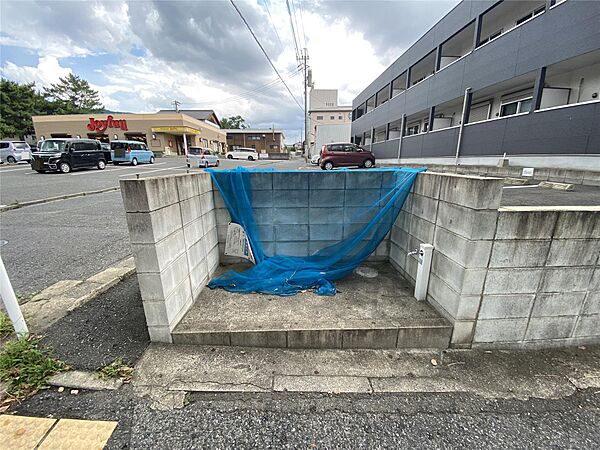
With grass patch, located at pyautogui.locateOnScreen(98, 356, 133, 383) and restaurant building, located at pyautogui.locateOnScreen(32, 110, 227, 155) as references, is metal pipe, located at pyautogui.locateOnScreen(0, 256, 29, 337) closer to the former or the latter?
grass patch, located at pyautogui.locateOnScreen(98, 356, 133, 383)

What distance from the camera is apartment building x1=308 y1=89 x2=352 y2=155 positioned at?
32.0 metres

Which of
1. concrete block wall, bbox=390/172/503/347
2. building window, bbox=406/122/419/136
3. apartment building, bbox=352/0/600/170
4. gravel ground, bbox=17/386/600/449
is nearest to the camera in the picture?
gravel ground, bbox=17/386/600/449

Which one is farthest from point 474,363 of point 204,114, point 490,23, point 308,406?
→ point 204,114

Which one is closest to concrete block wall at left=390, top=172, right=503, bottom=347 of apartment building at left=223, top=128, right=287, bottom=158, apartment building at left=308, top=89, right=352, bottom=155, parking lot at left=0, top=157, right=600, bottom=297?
parking lot at left=0, top=157, right=600, bottom=297

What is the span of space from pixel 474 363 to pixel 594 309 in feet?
3.81

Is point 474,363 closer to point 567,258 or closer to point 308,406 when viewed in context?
point 567,258

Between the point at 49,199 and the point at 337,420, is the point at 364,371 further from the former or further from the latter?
the point at 49,199

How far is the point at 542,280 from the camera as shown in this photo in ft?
6.78

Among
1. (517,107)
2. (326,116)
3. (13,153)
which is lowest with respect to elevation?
(13,153)

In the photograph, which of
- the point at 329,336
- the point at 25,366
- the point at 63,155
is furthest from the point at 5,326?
the point at 63,155

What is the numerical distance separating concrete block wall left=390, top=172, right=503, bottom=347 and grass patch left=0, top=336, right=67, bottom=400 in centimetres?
311

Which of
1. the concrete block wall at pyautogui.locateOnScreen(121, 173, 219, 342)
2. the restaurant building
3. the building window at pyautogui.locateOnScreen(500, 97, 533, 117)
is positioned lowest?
the concrete block wall at pyautogui.locateOnScreen(121, 173, 219, 342)

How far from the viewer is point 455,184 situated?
2.18 meters

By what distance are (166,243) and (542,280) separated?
3.09 m
